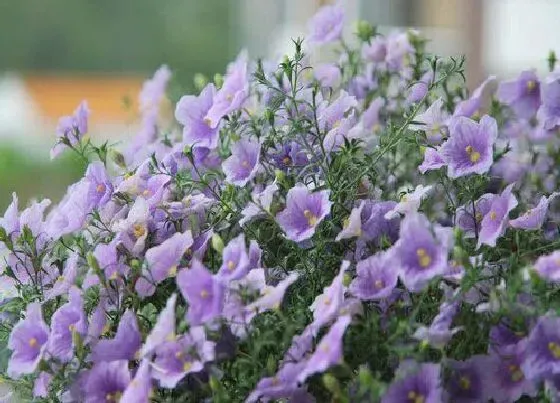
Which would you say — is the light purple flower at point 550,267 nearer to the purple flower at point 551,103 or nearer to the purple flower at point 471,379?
the purple flower at point 471,379

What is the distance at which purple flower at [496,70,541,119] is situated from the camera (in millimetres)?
866

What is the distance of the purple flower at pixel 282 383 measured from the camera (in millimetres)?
562

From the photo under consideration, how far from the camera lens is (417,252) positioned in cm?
57

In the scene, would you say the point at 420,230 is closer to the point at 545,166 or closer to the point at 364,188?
the point at 364,188

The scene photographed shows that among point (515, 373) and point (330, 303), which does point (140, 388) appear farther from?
point (515, 373)

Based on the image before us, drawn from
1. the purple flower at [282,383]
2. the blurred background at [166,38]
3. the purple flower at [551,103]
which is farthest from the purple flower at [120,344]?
the blurred background at [166,38]

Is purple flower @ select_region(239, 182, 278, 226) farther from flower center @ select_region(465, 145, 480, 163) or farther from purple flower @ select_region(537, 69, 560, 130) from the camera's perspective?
purple flower @ select_region(537, 69, 560, 130)

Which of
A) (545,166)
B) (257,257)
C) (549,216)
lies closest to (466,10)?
(545,166)

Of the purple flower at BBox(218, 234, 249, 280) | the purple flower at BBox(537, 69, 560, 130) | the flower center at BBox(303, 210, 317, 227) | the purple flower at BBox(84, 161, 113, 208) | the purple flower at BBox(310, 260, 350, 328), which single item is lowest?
the purple flower at BBox(310, 260, 350, 328)

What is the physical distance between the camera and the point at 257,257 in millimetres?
634

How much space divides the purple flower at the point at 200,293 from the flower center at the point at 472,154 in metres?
0.22

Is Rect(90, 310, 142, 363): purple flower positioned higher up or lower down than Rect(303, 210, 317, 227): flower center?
lower down

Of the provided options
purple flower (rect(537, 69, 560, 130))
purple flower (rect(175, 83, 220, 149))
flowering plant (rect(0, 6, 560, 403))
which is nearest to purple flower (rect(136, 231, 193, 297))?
flowering plant (rect(0, 6, 560, 403))

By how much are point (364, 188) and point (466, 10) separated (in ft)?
6.85
